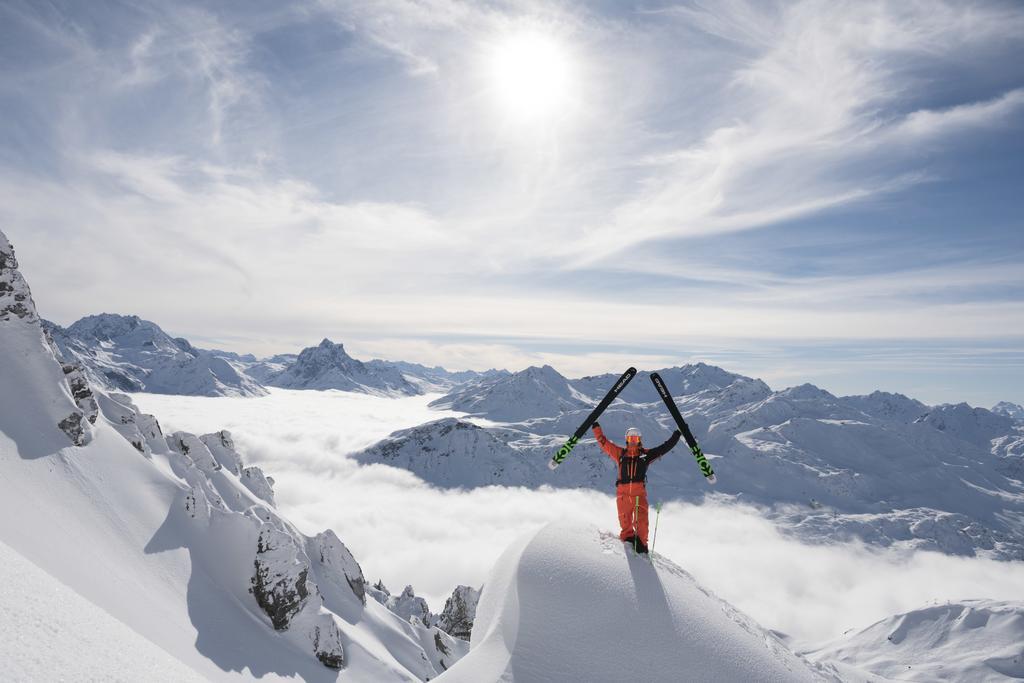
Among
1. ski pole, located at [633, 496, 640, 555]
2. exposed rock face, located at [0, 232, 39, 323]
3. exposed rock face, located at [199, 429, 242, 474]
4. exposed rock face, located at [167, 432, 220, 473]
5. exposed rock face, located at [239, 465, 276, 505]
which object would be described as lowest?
exposed rock face, located at [239, 465, 276, 505]

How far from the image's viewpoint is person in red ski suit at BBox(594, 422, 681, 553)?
11.8 metres

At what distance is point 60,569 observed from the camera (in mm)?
20219

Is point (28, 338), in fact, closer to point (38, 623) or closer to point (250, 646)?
point (250, 646)

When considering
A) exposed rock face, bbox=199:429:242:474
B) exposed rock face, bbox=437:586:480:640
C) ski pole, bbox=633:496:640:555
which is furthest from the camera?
exposed rock face, bbox=437:586:480:640

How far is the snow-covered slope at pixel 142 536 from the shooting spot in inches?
945

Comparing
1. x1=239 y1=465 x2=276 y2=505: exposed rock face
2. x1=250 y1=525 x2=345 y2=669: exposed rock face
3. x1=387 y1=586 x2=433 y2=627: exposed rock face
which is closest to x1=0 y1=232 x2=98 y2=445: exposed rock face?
x1=250 y1=525 x2=345 y2=669: exposed rock face

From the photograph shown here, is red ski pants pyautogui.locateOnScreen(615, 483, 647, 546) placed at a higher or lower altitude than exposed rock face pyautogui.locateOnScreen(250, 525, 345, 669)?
higher

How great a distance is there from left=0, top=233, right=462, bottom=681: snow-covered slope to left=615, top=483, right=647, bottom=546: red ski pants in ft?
64.6

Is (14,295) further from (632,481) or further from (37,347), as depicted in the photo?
(632,481)

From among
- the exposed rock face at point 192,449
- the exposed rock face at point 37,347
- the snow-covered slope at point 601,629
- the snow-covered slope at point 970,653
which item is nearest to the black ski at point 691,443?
the snow-covered slope at point 601,629

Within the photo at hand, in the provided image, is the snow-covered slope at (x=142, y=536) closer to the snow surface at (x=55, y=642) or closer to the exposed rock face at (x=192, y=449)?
the exposed rock face at (x=192, y=449)

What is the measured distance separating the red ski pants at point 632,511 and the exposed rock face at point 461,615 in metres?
91.4

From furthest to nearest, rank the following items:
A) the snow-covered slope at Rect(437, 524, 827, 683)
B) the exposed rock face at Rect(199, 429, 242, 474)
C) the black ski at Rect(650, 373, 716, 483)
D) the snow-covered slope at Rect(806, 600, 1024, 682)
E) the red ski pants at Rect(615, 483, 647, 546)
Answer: the snow-covered slope at Rect(806, 600, 1024, 682), the exposed rock face at Rect(199, 429, 242, 474), the black ski at Rect(650, 373, 716, 483), the red ski pants at Rect(615, 483, 647, 546), the snow-covered slope at Rect(437, 524, 827, 683)

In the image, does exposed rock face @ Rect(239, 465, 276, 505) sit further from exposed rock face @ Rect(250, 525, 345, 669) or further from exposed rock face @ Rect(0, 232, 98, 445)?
exposed rock face @ Rect(0, 232, 98, 445)
